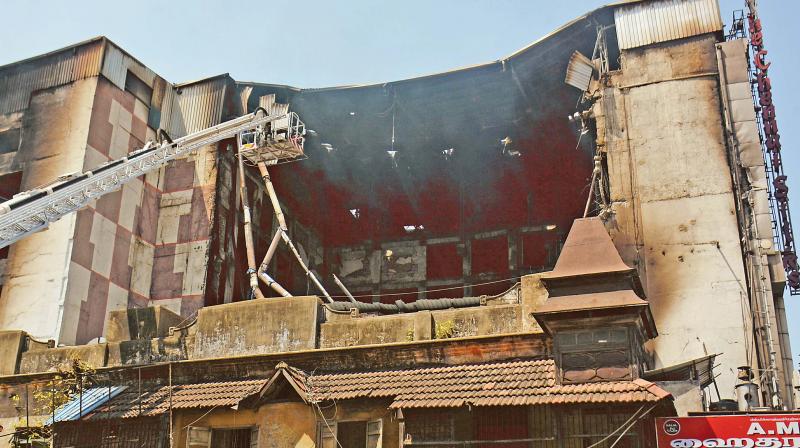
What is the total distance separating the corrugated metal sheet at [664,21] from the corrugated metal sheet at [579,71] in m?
1.78

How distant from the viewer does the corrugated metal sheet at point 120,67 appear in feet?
127

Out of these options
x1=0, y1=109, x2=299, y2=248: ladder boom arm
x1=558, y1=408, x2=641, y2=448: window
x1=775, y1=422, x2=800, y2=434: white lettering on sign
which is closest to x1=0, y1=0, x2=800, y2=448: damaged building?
x1=558, y1=408, x2=641, y2=448: window

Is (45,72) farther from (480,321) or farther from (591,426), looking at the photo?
(591,426)

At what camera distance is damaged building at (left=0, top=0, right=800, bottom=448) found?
818 inches

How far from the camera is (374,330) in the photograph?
2411 centimetres

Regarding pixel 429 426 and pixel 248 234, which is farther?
pixel 248 234

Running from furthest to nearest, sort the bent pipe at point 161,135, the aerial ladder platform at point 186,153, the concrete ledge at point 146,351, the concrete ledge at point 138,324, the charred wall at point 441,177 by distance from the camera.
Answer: the bent pipe at point 161,135 → the charred wall at point 441,177 → the concrete ledge at point 138,324 → the aerial ladder platform at point 186,153 → the concrete ledge at point 146,351

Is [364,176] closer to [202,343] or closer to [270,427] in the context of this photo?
[202,343]

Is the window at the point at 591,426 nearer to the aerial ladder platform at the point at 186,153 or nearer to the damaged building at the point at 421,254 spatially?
the damaged building at the point at 421,254

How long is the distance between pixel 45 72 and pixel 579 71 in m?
24.4

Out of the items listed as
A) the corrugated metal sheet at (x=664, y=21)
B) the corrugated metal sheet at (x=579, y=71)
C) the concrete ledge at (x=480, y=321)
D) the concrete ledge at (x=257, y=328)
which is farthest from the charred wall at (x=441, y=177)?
the concrete ledge at (x=257, y=328)

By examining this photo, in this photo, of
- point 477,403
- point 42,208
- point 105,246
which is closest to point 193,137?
point 105,246

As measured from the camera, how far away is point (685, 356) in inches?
1110

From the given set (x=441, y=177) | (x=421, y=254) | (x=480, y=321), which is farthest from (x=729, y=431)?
(x=421, y=254)
